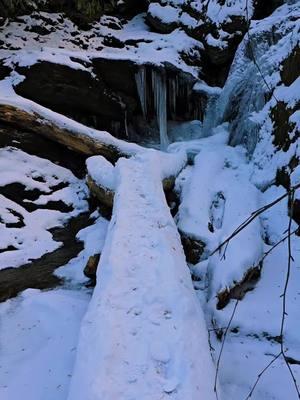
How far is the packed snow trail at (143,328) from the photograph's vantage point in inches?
85.1

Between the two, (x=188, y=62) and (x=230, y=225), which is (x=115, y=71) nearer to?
(x=188, y=62)

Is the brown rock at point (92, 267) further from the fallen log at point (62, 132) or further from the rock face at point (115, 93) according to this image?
the rock face at point (115, 93)

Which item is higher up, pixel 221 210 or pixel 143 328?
pixel 143 328

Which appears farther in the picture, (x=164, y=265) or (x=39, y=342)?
(x=164, y=265)

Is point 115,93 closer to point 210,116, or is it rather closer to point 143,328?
point 210,116

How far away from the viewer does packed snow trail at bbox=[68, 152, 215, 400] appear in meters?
2.16

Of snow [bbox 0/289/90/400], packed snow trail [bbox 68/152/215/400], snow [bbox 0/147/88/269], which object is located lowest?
snow [bbox 0/147/88/269]

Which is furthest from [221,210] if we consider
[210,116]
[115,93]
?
[115,93]

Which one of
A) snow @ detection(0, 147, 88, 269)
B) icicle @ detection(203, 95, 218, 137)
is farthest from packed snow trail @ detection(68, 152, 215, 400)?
icicle @ detection(203, 95, 218, 137)

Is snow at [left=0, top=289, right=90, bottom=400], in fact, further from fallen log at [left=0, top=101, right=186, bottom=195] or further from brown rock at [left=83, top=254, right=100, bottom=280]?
fallen log at [left=0, top=101, right=186, bottom=195]

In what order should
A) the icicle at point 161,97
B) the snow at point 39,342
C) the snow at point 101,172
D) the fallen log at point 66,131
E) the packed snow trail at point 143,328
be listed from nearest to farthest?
the packed snow trail at point 143,328
the snow at point 39,342
the snow at point 101,172
the fallen log at point 66,131
the icicle at point 161,97

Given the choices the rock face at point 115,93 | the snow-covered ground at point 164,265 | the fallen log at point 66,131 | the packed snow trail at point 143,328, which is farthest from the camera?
the rock face at point 115,93

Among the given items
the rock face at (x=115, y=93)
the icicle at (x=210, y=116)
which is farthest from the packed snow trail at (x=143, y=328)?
the rock face at (x=115, y=93)

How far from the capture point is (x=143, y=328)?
8.57ft
